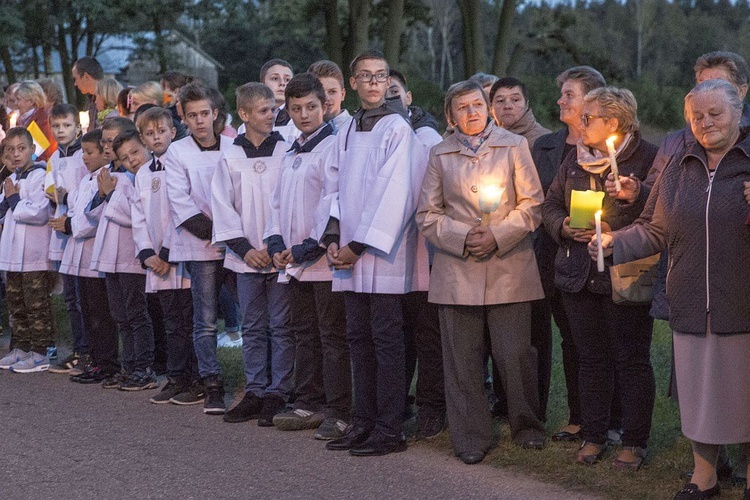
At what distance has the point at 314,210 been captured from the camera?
27.0 ft

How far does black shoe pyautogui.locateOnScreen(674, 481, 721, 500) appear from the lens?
6.04 metres

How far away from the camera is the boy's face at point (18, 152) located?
37.4 ft

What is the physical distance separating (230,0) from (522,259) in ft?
114

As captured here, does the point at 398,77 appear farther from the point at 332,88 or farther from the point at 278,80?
the point at 278,80

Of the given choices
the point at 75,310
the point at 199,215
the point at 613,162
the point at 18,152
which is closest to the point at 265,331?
the point at 199,215

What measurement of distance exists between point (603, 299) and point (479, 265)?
76 centimetres

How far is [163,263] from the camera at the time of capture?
938 cm

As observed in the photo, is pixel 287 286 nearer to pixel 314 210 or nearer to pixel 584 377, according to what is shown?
pixel 314 210

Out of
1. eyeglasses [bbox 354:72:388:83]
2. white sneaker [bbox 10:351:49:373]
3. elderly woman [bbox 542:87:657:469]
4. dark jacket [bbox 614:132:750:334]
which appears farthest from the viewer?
white sneaker [bbox 10:351:49:373]

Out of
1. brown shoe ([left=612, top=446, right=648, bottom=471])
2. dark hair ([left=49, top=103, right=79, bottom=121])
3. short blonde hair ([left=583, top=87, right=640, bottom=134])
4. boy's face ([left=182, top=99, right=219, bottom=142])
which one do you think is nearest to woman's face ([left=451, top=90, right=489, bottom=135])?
short blonde hair ([left=583, top=87, right=640, bottom=134])

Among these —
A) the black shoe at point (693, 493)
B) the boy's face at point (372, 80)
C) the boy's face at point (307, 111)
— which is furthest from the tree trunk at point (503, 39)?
the black shoe at point (693, 493)

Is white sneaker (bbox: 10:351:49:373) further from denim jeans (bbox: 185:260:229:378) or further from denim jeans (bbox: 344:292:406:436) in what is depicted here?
denim jeans (bbox: 344:292:406:436)

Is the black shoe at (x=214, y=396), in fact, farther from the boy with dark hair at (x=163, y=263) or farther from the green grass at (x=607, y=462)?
the green grass at (x=607, y=462)

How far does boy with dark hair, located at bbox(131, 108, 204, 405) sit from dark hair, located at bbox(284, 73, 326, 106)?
67.2 inches
